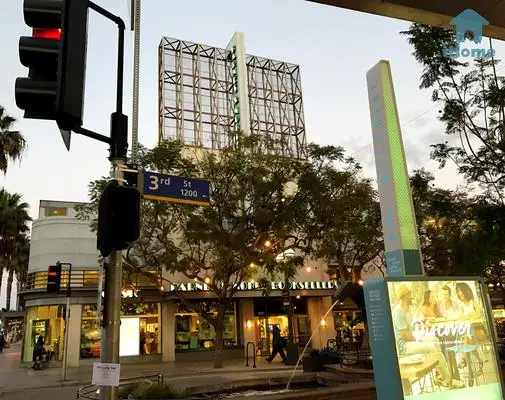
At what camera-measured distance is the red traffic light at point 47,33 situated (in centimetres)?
358

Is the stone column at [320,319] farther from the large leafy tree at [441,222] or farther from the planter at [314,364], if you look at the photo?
the planter at [314,364]

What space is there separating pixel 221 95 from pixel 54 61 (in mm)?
66986

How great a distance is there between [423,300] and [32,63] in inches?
210

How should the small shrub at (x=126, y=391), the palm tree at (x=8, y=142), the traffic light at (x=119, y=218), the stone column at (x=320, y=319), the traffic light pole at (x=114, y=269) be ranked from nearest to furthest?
the traffic light at (x=119, y=218) < the traffic light pole at (x=114, y=269) < the small shrub at (x=126, y=391) < the palm tree at (x=8, y=142) < the stone column at (x=320, y=319)

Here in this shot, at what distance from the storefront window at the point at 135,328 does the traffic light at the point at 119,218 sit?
80.5ft

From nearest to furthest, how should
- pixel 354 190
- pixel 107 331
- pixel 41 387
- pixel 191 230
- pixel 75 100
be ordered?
1. pixel 75 100
2. pixel 107 331
3. pixel 41 387
4. pixel 191 230
5. pixel 354 190

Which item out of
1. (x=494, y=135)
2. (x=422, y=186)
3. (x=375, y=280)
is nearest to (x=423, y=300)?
(x=375, y=280)

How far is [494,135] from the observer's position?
49.3 ft

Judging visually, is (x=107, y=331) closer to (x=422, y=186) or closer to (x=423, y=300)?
(x=423, y=300)

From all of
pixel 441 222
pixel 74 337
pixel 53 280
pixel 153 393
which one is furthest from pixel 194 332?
pixel 153 393

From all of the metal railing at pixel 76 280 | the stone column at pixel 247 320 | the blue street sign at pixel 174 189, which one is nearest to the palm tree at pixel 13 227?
the metal railing at pixel 76 280

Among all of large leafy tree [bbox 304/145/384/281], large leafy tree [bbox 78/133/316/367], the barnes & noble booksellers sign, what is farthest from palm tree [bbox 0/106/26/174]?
large leafy tree [bbox 304/145/384/281]

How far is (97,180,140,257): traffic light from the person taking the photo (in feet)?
13.0

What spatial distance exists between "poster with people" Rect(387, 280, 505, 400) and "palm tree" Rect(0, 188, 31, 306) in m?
34.6
